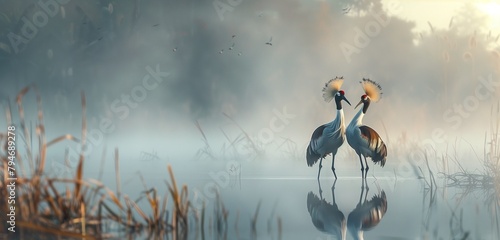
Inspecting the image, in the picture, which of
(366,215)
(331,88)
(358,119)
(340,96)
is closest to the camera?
(366,215)

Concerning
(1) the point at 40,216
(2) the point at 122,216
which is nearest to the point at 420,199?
(2) the point at 122,216

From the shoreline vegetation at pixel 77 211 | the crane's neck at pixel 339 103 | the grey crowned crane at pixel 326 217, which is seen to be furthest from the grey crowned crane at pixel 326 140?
the shoreline vegetation at pixel 77 211

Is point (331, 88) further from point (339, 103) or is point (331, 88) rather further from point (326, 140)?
point (326, 140)

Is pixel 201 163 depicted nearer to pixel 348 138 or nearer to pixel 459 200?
pixel 348 138

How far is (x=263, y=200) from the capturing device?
7039 millimetres

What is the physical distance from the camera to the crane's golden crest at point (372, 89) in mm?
10648

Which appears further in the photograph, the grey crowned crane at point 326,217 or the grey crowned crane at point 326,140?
the grey crowned crane at point 326,140

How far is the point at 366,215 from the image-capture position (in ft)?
20.1

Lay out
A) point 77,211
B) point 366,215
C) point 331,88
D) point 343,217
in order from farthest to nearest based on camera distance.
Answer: point 331,88
point 366,215
point 343,217
point 77,211

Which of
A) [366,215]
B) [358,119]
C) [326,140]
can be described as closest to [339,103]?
[358,119]

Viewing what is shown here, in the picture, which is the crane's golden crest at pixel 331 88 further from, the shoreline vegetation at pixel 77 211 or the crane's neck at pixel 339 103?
the shoreline vegetation at pixel 77 211

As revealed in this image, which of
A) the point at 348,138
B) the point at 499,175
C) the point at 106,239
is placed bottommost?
the point at 106,239

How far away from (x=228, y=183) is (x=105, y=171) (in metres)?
2.81

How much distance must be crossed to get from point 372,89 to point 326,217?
4.98 meters
